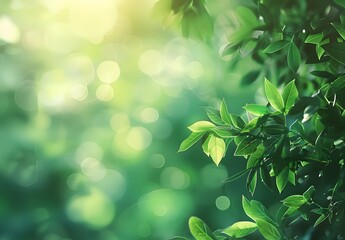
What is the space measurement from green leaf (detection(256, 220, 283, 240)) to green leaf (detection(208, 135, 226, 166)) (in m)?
0.20

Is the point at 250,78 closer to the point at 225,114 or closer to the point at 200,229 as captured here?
the point at 225,114

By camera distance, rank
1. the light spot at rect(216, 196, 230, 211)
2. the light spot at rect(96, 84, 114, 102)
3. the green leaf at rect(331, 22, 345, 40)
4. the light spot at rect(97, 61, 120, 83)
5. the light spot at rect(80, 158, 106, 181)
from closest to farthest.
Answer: the green leaf at rect(331, 22, 345, 40), the light spot at rect(216, 196, 230, 211), the light spot at rect(80, 158, 106, 181), the light spot at rect(96, 84, 114, 102), the light spot at rect(97, 61, 120, 83)

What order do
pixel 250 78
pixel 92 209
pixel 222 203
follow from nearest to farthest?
1. pixel 250 78
2. pixel 222 203
3. pixel 92 209

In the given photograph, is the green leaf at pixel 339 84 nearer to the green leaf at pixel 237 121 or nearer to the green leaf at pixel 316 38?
the green leaf at pixel 316 38

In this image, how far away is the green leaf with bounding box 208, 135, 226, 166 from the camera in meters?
1.49

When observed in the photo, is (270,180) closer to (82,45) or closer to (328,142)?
(328,142)

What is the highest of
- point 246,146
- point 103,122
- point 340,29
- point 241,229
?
point 340,29

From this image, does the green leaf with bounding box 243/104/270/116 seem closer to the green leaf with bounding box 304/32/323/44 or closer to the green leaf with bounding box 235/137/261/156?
the green leaf with bounding box 235/137/261/156

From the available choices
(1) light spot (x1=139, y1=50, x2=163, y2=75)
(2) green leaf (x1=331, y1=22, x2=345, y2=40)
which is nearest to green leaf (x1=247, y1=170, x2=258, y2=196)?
(2) green leaf (x1=331, y1=22, x2=345, y2=40)

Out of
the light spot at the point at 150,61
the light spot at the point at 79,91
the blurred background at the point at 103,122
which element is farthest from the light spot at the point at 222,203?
the light spot at the point at 150,61

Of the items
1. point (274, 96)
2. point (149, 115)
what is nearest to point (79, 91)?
point (149, 115)

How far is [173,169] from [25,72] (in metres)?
1.78

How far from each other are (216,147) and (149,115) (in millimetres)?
4425

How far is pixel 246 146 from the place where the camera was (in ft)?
4.75
